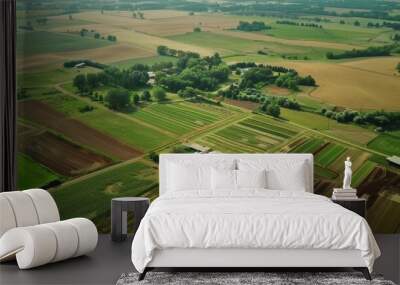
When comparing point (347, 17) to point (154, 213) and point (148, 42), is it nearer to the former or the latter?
point (148, 42)

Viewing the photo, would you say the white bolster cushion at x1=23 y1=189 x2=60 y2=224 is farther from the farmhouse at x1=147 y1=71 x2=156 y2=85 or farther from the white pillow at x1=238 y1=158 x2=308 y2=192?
the farmhouse at x1=147 y1=71 x2=156 y2=85

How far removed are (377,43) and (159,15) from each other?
2.67 meters

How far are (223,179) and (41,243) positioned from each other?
7.59ft

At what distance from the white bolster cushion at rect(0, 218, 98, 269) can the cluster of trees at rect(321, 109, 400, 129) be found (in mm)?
3647

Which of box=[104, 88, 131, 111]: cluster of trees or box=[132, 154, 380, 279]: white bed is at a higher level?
box=[104, 88, 131, 111]: cluster of trees

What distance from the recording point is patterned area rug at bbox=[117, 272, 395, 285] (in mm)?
6051

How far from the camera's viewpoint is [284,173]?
8.29 metres

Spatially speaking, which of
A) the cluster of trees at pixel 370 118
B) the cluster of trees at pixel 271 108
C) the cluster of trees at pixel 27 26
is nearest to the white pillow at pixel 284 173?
the cluster of trees at pixel 271 108

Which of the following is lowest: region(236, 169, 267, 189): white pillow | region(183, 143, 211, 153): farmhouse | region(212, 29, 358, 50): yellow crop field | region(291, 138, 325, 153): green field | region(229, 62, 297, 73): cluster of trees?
region(236, 169, 267, 189): white pillow

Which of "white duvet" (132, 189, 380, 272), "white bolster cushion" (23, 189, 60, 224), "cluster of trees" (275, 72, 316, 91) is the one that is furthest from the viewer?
"cluster of trees" (275, 72, 316, 91)

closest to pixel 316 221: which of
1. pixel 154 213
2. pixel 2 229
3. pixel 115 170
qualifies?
pixel 154 213

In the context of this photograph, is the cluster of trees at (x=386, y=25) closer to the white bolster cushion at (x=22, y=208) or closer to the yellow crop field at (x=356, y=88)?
the yellow crop field at (x=356, y=88)

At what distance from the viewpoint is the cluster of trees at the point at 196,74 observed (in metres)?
9.27

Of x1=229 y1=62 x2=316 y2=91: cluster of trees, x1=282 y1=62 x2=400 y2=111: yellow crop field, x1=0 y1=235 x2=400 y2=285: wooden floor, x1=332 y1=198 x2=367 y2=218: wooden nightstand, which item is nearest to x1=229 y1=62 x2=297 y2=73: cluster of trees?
x1=229 y1=62 x2=316 y2=91: cluster of trees
